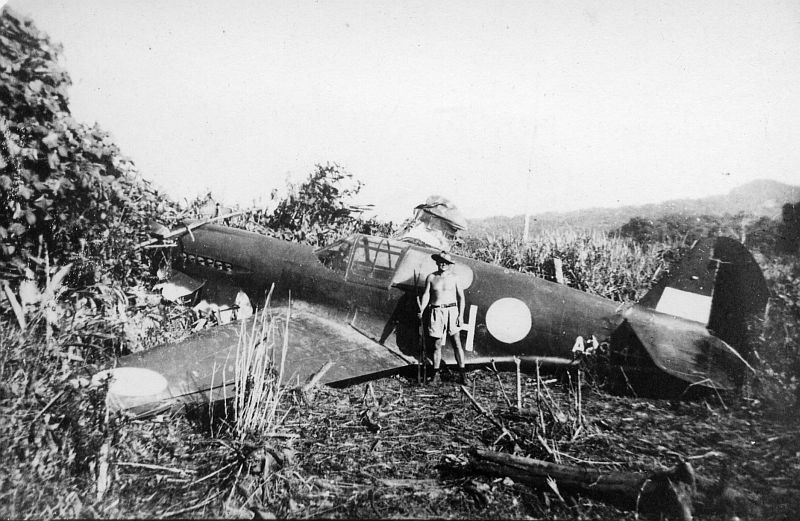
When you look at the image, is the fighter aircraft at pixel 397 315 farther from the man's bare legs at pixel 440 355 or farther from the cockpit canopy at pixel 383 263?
the man's bare legs at pixel 440 355

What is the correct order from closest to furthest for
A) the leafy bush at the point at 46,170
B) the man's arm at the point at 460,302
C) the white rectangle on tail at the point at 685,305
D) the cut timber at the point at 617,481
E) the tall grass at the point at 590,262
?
the cut timber at the point at 617,481 → the leafy bush at the point at 46,170 → the white rectangle on tail at the point at 685,305 → the man's arm at the point at 460,302 → the tall grass at the point at 590,262

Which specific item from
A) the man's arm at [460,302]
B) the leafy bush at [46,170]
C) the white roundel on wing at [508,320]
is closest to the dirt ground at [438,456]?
the white roundel on wing at [508,320]

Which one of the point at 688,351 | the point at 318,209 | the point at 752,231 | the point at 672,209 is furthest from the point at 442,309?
the point at 672,209

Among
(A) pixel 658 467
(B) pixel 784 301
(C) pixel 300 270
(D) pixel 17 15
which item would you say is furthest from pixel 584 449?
(D) pixel 17 15

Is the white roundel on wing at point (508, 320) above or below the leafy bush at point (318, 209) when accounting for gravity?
below

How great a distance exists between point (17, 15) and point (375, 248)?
151 inches

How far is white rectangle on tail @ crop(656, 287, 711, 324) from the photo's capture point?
13.4 feet

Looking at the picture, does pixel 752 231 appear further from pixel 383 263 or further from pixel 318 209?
pixel 318 209

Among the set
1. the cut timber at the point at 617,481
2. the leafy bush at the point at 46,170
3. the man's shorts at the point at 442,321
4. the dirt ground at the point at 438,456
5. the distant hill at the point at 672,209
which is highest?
the distant hill at the point at 672,209

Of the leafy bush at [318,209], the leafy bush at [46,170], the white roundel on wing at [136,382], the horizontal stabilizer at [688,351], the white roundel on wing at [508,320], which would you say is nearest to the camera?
the leafy bush at [46,170]

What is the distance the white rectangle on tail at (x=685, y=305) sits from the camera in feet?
13.4

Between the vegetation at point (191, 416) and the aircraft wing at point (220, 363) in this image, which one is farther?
the aircraft wing at point (220, 363)

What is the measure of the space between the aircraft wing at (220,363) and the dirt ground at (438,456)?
0.26 metres

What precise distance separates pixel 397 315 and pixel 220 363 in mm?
2035
